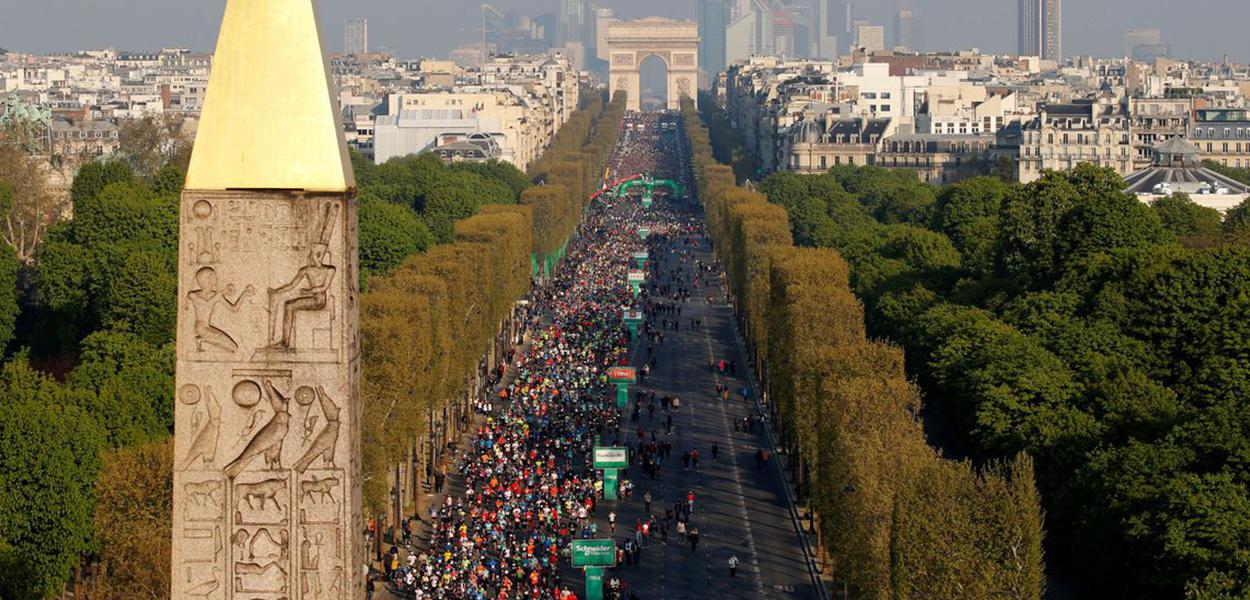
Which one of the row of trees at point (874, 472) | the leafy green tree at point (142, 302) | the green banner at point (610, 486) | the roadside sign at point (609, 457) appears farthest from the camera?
the leafy green tree at point (142, 302)

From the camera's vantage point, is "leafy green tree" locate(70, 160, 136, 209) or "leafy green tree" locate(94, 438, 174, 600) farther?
"leafy green tree" locate(70, 160, 136, 209)

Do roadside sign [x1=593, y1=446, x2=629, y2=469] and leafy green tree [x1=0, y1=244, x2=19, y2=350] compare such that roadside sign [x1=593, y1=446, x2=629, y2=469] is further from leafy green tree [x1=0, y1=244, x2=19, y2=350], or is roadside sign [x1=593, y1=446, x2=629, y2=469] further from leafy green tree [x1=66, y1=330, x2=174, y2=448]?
leafy green tree [x1=0, y1=244, x2=19, y2=350]

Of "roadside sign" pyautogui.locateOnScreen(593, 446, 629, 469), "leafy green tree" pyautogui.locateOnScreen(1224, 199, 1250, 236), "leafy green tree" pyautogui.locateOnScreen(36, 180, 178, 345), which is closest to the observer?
"roadside sign" pyautogui.locateOnScreen(593, 446, 629, 469)

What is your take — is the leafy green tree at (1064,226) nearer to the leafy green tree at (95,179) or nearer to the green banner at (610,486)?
the green banner at (610,486)

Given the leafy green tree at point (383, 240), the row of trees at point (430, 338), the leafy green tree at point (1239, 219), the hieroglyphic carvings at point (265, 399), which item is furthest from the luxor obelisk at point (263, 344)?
the leafy green tree at point (383, 240)

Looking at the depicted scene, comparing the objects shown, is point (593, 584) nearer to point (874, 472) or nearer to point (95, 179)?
point (874, 472)

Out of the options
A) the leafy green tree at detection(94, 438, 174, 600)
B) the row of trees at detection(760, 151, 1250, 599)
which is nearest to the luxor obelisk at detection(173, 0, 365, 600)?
the leafy green tree at detection(94, 438, 174, 600)
